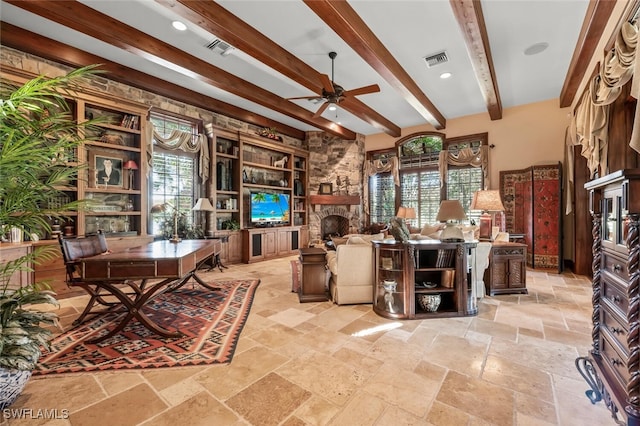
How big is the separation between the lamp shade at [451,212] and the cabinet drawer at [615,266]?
4.79 ft

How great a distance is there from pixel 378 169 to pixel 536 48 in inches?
173

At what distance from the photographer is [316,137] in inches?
305

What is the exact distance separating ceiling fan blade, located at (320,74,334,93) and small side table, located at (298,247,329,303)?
7.53 ft

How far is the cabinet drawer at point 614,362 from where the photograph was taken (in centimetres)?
127

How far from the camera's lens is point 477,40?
10.6ft

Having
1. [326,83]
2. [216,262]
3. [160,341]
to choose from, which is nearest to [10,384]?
[160,341]

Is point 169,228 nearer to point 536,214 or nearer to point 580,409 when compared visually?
point 580,409

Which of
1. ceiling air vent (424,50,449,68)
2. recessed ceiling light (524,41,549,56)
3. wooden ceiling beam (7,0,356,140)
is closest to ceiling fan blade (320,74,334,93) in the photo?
ceiling air vent (424,50,449,68)

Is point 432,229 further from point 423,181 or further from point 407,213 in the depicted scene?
point 423,181

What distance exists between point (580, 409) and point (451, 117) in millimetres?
6366

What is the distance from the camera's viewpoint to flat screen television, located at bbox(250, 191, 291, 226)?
6.29 metres

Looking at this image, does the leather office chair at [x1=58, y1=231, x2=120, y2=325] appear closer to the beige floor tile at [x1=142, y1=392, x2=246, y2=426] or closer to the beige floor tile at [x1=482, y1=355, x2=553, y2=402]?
the beige floor tile at [x1=142, y1=392, x2=246, y2=426]

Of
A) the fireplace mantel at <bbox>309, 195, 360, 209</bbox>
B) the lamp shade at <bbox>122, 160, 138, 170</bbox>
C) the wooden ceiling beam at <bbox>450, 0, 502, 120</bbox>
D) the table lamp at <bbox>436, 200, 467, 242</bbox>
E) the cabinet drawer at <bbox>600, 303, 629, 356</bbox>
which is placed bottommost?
the cabinet drawer at <bbox>600, 303, 629, 356</bbox>

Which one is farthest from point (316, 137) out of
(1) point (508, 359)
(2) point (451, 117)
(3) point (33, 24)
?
(1) point (508, 359)
